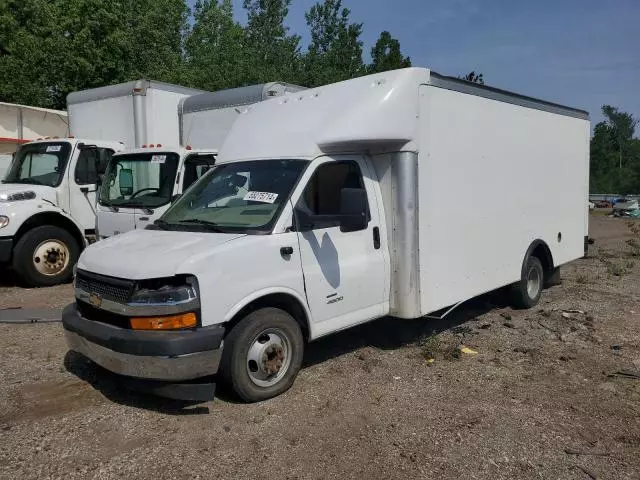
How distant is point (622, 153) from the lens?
93250mm

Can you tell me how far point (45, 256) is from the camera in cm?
894

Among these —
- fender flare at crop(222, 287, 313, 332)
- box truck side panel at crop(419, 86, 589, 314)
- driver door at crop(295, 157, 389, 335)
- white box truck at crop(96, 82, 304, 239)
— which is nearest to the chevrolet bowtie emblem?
fender flare at crop(222, 287, 313, 332)

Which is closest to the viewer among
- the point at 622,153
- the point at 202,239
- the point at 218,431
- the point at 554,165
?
the point at 218,431

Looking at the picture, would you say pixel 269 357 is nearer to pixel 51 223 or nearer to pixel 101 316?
pixel 101 316

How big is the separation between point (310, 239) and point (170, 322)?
4.50ft

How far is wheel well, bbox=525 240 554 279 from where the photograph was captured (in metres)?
7.53

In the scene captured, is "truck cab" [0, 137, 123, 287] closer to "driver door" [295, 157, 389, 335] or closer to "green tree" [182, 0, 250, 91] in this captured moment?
"driver door" [295, 157, 389, 335]

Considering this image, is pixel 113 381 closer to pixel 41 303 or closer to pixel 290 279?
pixel 290 279

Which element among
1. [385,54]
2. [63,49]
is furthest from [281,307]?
[385,54]

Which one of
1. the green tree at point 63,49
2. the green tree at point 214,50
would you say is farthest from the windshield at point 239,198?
the green tree at point 214,50

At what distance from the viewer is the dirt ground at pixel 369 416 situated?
12.0 feet

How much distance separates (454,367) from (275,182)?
2458mm

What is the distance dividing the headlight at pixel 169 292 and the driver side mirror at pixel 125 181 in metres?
4.69

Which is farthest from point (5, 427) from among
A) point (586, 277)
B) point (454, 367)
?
point (586, 277)
